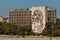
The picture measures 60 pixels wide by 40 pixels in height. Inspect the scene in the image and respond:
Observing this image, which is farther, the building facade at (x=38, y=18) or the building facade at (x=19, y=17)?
the building facade at (x=19, y=17)

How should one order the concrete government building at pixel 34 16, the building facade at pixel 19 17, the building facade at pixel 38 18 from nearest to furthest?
the building facade at pixel 38 18 < the concrete government building at pixel 34 16 < the building facade at pixel 19 17

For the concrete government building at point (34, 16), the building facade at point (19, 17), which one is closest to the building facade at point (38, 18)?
the concrete government building at point (34, 16)

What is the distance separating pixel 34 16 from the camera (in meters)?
85.4

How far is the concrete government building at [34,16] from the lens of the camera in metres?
86.7

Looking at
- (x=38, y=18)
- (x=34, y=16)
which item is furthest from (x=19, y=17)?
(x=34, y=16)

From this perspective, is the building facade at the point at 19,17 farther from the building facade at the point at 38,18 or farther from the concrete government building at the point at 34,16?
the building facade at the point at 38,18

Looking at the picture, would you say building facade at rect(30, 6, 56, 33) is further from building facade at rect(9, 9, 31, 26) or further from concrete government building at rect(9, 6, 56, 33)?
building facade at rect(9, 9, 31, 26)

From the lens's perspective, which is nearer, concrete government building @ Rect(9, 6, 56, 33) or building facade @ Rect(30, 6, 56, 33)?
building facade @ Rect(30, 6, 56, 33)

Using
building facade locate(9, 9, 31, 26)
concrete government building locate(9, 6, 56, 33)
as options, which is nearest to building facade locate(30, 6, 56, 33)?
concrete government building locate(9, 6, 56, 33)

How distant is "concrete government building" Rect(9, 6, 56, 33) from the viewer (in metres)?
86.7

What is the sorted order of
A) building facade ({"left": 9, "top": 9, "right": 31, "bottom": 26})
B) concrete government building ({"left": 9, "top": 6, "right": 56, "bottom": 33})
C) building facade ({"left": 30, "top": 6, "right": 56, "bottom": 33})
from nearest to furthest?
1. building facade ({"left": 30, "top": 6, "right": 56, "bottom": 33})
2. concrete government building ({"left": 9, "top": 6, "right": 56, "bottom": 33})
3. building facade ({"left": 9, "top": 9, "right": 31, "bottom": 26})

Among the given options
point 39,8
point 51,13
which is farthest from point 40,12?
point 51,13

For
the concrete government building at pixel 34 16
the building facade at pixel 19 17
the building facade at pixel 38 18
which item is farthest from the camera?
the building facade at pixel 19 17

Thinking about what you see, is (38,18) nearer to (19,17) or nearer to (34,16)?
(34,16)
